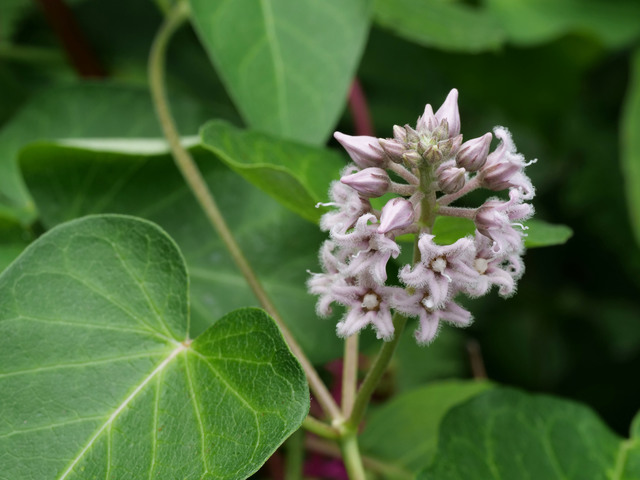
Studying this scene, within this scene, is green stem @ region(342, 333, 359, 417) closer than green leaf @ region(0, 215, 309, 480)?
No

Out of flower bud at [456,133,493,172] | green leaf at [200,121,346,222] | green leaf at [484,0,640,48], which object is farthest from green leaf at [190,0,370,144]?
green leaf at [484,0,640,48]

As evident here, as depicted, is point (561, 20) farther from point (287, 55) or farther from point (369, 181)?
point (369, 181)

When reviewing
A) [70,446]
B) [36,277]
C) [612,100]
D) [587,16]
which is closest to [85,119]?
[36,277]

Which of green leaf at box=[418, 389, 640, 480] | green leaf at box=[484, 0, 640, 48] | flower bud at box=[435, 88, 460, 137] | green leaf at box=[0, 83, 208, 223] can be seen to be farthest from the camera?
green leaf at box=[484, 0, 640, 48]

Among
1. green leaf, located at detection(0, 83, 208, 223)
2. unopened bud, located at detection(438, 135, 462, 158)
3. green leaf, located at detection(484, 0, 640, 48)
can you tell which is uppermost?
green leaf, located at detection(484, 0, 640, 48)

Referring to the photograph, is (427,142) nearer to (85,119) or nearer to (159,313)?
(159,313)

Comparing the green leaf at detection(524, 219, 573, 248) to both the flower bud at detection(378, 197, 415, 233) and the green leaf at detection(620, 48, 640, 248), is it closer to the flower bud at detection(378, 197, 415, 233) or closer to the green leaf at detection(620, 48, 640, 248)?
the flower bud at detection(378, 197, 415, 233)
